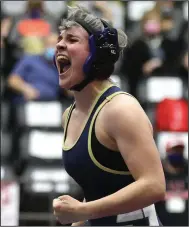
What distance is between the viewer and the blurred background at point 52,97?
7551mm

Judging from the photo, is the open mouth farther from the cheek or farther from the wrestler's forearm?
the wrestler's forearm

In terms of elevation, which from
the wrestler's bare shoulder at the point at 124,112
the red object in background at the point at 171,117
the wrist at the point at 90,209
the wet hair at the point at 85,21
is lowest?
the wrist at the point at 90,209

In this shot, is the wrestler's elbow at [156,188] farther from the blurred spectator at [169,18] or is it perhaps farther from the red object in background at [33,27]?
the blurred spectator at [169,18]

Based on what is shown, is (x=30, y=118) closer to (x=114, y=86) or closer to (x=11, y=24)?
(x=11, y=24)

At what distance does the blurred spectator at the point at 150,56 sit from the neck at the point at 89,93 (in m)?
5.69

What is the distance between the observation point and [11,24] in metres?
10.0

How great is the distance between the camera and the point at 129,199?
3123mm

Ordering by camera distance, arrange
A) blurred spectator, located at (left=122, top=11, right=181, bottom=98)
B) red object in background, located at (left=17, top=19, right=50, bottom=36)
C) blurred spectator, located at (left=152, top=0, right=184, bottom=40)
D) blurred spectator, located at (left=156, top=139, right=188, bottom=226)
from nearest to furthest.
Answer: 1. blurred spectator, located at (left=156, top=139, right=188, bottom=226)
2. blurred spectator, located at (left=122, top=11, right=181, bottom=98)
3. red object in background, located at (left=17, top=19, right=50, bottom=36)
4. blurred spectator, located at (left=152, top=0, right=184, bottom=40)

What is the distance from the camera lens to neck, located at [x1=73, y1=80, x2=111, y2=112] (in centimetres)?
355

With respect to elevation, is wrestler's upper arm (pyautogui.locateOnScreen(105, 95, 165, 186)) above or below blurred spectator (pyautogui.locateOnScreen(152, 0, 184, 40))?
below

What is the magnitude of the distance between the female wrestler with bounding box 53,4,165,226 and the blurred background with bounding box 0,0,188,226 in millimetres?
3785

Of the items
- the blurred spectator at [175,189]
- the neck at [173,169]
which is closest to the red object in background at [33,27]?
the blurred spectator at [175,189]

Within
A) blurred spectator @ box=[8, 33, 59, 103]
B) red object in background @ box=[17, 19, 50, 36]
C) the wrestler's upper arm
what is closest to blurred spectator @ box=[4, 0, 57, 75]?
red object in background @ box=[17, 19, 50, 36]

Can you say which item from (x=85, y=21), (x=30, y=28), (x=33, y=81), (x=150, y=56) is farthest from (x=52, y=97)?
(x=85, y=21)
